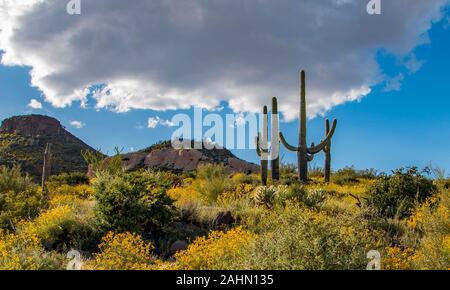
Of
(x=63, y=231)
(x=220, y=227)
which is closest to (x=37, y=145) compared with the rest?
(x=63, y=231)

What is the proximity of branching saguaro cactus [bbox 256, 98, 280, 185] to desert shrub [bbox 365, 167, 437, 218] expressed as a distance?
9.57 metres

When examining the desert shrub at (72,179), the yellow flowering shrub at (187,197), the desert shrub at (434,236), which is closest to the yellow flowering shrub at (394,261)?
the desert shrub at (434,236)

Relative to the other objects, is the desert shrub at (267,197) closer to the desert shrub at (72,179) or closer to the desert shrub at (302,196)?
the desert shrub at (302,196)

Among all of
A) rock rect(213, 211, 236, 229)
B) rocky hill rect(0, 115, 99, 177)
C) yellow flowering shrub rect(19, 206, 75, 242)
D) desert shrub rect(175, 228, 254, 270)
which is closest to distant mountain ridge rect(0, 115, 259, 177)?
rocky hill rect(0, 115, 99, 177)

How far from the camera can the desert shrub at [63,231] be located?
10750 millimetres

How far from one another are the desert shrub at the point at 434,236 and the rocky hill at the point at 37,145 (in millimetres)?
36151

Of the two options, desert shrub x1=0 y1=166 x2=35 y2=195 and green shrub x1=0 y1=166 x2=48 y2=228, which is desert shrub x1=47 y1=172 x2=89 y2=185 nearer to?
desert shrub x1=0 y1=166 x2=35 y2=195

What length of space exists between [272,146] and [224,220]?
43.8ft

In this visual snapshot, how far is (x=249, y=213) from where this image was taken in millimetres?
12438

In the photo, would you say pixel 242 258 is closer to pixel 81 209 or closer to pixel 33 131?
pixel 81 209

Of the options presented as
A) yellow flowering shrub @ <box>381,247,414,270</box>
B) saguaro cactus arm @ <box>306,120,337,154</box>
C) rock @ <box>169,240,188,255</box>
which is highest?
Result: saguaro cactus arm @ <box>306,120,337,154</box>

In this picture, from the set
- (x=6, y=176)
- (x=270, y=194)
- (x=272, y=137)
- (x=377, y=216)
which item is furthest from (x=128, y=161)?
(x=377, y=216)

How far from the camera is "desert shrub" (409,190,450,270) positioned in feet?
26.1
